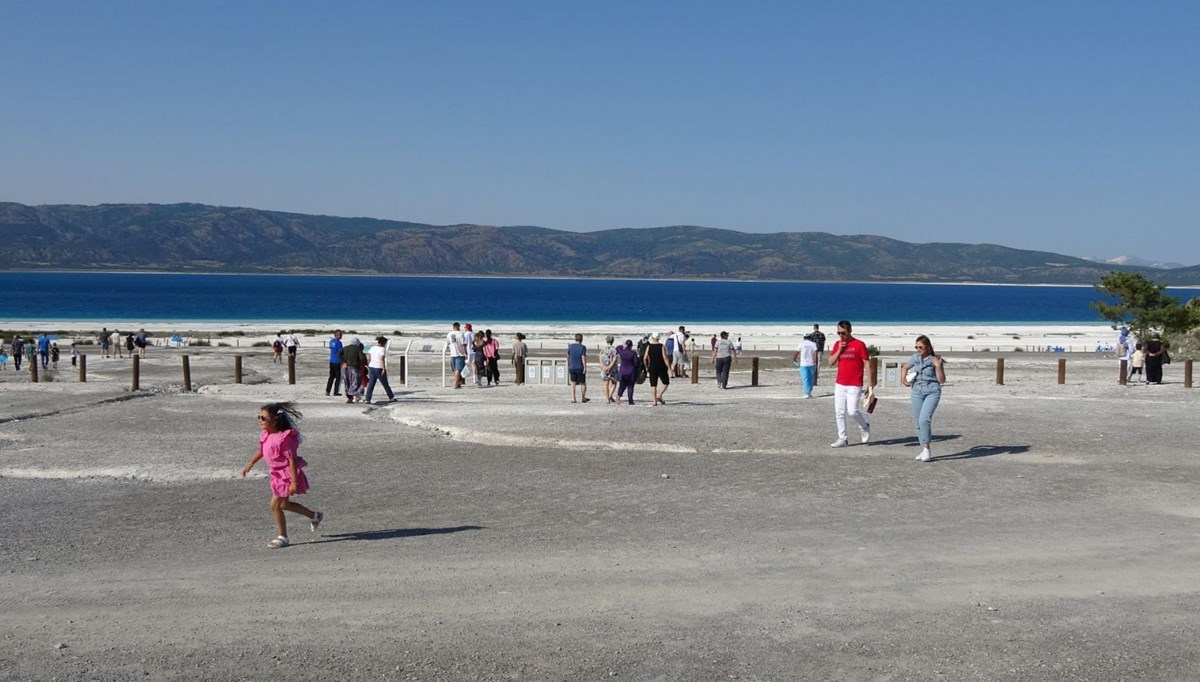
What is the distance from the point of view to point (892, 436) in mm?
16891

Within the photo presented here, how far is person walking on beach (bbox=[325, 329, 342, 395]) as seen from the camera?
23625 millimetres

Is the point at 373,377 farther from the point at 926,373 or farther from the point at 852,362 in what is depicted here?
the point at 926,373

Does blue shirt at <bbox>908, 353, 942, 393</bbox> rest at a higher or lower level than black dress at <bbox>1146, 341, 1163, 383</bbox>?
higher

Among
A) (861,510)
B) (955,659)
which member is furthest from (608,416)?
(955,659)

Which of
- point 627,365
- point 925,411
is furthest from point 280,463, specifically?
point 627,365

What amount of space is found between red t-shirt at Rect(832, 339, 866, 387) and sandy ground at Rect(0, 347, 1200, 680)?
3.24 ft

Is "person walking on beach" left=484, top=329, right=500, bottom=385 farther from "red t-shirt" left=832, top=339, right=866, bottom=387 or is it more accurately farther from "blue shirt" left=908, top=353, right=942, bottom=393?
"blue shirt" left=908, top=353, right=942, bottom=393

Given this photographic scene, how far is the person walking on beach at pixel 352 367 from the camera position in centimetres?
2167

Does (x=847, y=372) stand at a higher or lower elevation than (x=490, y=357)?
higher

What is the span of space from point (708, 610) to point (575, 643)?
1.10 meters

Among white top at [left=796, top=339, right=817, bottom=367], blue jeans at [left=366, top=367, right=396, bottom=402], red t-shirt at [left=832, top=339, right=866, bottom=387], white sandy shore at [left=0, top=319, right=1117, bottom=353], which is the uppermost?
red t-shirt at [left=832, top=339, right=866, bottom=387]

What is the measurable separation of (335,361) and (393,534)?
46.7ft

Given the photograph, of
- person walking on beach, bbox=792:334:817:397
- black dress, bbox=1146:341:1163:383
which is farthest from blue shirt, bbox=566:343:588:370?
black dress, bbox=1146:341:1163:383

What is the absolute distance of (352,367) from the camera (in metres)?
22.0
